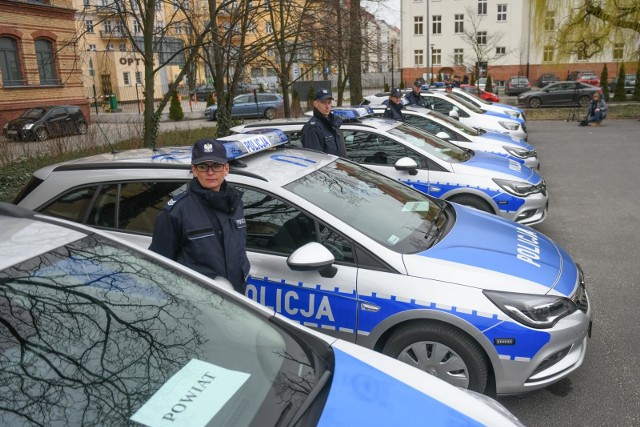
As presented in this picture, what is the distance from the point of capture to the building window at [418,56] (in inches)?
2293

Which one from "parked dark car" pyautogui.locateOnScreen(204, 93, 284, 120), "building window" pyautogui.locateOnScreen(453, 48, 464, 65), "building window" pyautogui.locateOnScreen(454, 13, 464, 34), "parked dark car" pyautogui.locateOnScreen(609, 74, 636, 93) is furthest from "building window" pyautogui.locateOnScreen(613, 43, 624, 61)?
"building window" pyautogui.locateOnScreen(454, 13, 464, 34)

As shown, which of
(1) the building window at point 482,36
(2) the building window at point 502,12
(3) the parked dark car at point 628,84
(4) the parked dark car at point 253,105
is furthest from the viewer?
(1) the building window at point 482,36

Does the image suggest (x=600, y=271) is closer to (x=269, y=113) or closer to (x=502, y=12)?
(x=269, y=113)

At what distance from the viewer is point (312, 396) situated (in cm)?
198

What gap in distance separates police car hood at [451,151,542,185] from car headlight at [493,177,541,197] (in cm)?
9

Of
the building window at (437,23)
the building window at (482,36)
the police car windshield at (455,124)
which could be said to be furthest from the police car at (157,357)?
the building window at (437,23)

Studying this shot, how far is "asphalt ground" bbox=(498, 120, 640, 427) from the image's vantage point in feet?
11.7

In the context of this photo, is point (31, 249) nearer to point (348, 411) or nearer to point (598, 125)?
point (348, 411)

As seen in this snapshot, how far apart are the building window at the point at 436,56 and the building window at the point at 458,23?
2.61 metres

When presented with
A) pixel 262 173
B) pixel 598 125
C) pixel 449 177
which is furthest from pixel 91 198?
pixel 598 125

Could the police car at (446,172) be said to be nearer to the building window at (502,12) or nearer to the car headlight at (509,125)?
the car headlight at (509,125)

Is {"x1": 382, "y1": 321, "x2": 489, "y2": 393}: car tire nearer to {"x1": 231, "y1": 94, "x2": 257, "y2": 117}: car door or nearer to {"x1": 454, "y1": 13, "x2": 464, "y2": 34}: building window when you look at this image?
{"x1": 231, "y1": 94, "x2": 257, "y2": 117}: car door

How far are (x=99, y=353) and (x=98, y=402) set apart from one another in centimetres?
21

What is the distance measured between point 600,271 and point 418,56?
55703 mm
